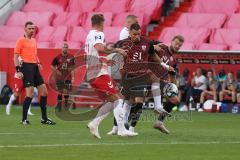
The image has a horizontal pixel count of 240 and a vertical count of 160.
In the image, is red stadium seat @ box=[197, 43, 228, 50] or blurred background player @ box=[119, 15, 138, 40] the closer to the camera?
blurred background player @ box=[119, 15, 138, 40]

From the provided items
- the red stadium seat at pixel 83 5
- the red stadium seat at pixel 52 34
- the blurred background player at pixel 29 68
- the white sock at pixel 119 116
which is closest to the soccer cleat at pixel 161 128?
the white sock at pixel 119 116

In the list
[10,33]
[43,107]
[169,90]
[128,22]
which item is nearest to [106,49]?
[128,22]

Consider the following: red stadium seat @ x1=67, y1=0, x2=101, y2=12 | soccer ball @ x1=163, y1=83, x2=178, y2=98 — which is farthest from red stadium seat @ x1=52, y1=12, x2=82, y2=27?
soccer ball @ x1=163, y1=83, x2=178, y2=98

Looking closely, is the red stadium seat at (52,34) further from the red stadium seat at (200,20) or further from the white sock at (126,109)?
the white sock at (126,109)

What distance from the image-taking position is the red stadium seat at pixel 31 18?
34250mm

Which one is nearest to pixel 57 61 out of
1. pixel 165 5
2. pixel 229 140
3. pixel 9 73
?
pixel 9 73

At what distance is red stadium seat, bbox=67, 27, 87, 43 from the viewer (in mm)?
32562

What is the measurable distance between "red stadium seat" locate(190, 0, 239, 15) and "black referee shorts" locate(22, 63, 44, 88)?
13.6m

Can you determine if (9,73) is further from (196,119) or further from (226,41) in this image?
(196,119)

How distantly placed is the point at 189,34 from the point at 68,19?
5784mm

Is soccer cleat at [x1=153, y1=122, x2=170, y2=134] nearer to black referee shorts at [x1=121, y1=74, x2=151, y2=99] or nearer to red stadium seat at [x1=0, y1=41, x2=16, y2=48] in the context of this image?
black referee shorts at [x1=121, y1=74, x2=151, y2=99]

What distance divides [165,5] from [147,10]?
131 cm

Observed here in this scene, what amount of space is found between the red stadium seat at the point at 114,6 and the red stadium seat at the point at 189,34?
10.3 ft

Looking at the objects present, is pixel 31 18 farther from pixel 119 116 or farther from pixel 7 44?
pixel 119 116
